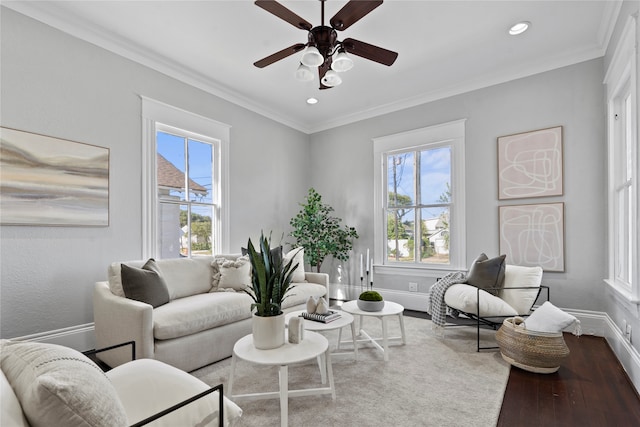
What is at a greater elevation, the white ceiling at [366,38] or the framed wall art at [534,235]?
the white ceiling at [366,38]

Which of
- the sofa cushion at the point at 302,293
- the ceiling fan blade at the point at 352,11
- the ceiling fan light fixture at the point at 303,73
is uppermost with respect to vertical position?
the ceiling fan blade at the point at 352,11

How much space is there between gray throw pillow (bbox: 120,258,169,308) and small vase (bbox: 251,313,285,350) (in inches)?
45.6

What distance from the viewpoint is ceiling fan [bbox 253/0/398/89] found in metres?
2.04

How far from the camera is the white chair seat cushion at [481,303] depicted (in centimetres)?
294

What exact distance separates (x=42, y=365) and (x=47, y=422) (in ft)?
0.58

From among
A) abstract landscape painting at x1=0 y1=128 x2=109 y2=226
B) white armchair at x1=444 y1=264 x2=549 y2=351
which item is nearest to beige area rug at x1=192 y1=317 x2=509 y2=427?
white armchair at x1=444 y1=264 x2=549 y2=351

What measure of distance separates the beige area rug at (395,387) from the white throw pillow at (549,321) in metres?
0.39

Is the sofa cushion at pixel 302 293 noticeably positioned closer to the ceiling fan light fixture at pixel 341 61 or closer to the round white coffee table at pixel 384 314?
the round white coffee table at pixel 384 314

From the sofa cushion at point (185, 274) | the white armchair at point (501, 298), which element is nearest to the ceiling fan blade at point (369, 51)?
the white armchair at point (501, 298)

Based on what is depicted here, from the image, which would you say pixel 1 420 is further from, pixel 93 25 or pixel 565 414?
pixel 93 25

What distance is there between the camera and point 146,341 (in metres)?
2.21

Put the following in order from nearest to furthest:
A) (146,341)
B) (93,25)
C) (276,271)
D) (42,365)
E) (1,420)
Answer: (1,420), (42,365), (276,271), (146,341), (93,25)

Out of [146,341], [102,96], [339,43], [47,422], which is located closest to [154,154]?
[102,96]

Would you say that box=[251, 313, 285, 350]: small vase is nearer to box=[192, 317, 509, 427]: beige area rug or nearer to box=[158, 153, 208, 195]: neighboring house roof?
box=[192, 317, 509, 427]: beige area rug
